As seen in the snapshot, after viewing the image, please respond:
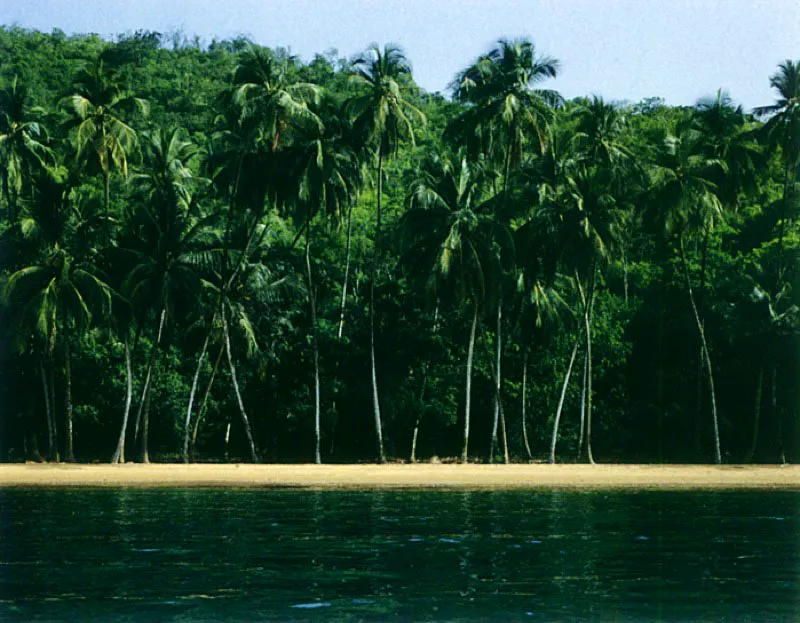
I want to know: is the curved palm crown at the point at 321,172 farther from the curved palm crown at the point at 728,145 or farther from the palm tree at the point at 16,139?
the curved palm crown at the point at 728,145

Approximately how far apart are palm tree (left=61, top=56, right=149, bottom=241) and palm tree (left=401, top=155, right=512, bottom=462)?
35.8 feet

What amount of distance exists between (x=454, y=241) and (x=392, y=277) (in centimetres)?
924

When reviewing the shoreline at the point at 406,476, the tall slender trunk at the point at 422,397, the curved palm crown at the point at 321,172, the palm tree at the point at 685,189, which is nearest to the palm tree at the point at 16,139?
the curved palm crown at the point at 321,172

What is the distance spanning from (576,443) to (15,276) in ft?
84.3

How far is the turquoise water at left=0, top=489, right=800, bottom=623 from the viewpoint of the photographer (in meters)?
13.7

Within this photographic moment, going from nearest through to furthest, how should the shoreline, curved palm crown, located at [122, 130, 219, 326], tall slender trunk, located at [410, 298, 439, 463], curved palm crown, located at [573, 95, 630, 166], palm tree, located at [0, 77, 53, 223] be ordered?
the shoreline → curved palm crown, located at [122, 130, 219, 326] → palm tree, located at [0, 77, 53, 223] → curved palm crown, located at [573, 95, 630, 166] → tall slender trunk, located at [410, 298, 439, 463]

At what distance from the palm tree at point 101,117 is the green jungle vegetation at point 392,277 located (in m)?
0.09

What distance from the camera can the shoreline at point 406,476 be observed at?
3616cm

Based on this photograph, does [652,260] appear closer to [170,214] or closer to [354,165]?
[354,165]

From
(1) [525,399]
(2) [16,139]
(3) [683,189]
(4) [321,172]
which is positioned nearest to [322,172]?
(4) [321,172]

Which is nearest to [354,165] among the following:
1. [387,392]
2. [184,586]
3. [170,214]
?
[170,214]

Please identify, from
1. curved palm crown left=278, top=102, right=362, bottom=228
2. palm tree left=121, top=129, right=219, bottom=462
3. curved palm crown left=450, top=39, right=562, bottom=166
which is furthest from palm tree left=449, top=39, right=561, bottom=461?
palm tree left=121, top=129, right=219, bottom=462

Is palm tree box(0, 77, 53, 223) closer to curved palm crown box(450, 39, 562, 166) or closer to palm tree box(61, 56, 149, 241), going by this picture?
palm tree box(61, 56, 149, 241)

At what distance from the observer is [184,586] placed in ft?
49.9
